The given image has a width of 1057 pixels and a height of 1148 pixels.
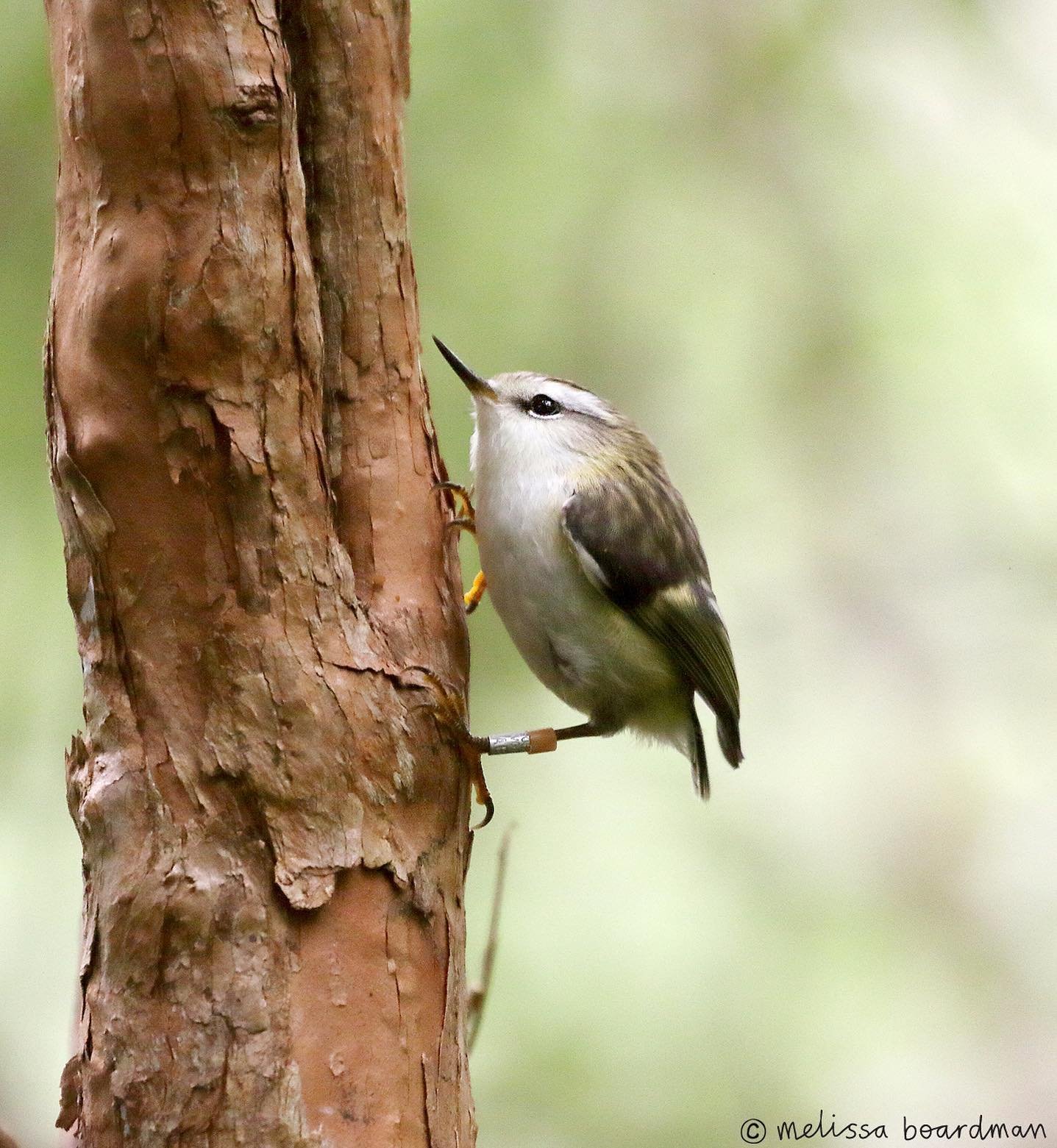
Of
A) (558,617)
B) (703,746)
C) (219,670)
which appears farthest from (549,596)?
(219,670)

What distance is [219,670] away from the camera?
2021 millimetres

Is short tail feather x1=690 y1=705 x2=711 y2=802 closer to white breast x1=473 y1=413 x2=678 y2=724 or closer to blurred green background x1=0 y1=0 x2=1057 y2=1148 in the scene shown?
white breast x1=473 y1=413 x2=678 y2=724

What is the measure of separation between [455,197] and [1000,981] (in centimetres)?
363

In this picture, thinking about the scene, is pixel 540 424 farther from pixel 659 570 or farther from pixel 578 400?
pixel 659 570

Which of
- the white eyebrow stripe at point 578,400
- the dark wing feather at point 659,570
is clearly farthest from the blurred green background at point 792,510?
the dark wing feather at point 659,570

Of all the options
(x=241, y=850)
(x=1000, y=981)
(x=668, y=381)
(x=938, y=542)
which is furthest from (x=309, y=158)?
(x=1000, y=981)

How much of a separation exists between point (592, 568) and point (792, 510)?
2.51 m

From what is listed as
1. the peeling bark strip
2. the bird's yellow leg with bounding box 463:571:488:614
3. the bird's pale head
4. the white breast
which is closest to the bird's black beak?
the bird's pale head

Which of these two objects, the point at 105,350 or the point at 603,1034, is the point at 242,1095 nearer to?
the point at 105,350

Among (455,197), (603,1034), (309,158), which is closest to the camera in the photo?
(309,158)

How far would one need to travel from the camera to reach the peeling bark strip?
1.91 meters

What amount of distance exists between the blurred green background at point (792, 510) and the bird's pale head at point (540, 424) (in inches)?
50.9

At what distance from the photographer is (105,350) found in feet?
6.39

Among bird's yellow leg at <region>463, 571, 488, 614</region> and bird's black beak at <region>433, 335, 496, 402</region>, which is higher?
bird's black beak at <region>433, 335, 496, 402</region>
